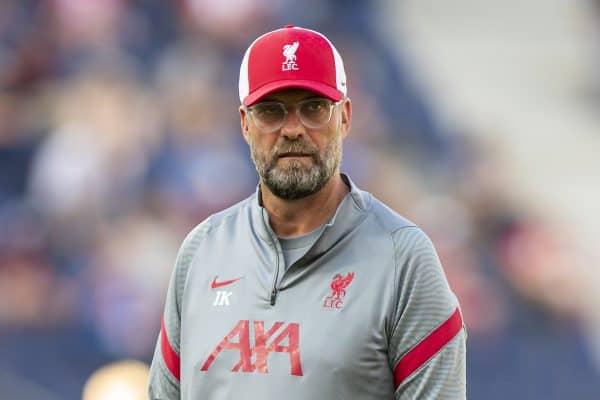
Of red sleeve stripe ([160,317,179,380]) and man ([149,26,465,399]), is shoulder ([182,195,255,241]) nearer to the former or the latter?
man ([149,26,465,399])

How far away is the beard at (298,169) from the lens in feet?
6.69

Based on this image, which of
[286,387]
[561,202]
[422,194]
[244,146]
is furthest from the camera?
[561,202]

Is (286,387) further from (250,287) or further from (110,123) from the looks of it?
(110,123)

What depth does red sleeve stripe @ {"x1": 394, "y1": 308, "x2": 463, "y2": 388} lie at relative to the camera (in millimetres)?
1955

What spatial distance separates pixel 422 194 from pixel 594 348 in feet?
4.76

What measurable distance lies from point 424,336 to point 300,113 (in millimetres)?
479

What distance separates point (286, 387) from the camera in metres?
1.96

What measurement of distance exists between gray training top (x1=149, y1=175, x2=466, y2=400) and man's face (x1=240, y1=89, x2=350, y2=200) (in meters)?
0.10

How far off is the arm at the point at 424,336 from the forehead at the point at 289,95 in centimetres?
36

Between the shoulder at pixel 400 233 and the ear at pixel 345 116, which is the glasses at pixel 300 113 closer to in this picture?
the ear at pixel 345 116

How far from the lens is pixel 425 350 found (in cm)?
196

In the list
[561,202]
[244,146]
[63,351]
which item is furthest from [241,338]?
[561,202]

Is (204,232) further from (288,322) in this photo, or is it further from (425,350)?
(425,350)

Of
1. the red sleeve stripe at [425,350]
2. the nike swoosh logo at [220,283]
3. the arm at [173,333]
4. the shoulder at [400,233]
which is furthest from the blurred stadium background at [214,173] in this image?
the red sleeve stripe at [425,350]
